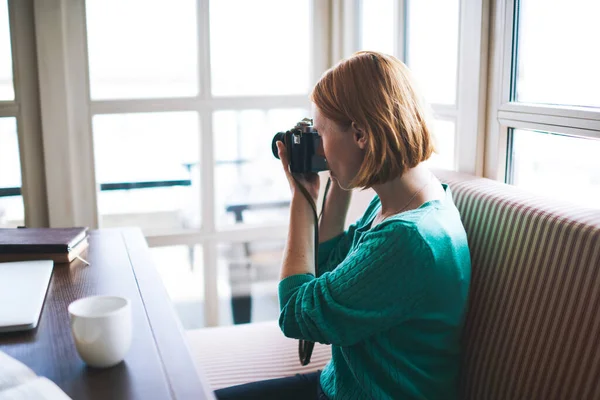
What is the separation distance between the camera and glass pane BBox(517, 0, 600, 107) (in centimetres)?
129

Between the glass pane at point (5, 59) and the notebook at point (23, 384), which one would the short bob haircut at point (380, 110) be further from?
the glass pane at point (5, 59)

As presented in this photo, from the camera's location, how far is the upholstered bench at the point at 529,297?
983 millimetres

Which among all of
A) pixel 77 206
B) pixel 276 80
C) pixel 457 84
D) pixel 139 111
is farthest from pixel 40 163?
pixel 457 84

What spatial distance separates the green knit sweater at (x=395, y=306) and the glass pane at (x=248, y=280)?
1.29 meters

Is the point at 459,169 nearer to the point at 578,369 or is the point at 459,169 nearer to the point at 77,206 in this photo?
the point at 578,369

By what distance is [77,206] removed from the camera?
2.19 meters

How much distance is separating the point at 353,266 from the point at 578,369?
1.26 ft

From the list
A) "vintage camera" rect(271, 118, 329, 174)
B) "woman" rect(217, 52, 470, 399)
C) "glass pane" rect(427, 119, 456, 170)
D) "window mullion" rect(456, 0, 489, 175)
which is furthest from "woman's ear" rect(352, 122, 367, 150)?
"glass pane" rect(427, 119, 456, 170)

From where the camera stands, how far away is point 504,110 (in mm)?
1541

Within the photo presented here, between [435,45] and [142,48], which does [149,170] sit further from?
[435,45]

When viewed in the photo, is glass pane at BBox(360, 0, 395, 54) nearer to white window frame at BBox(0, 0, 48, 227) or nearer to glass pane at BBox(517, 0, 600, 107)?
glass pane at BBox(517, 0, 600, 107)

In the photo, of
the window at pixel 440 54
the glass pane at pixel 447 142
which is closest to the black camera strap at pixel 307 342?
the window at pixel 440 54

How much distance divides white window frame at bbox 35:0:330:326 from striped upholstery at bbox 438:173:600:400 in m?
1.22

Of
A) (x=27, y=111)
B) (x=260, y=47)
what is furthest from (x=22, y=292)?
(x=260, y=47)
